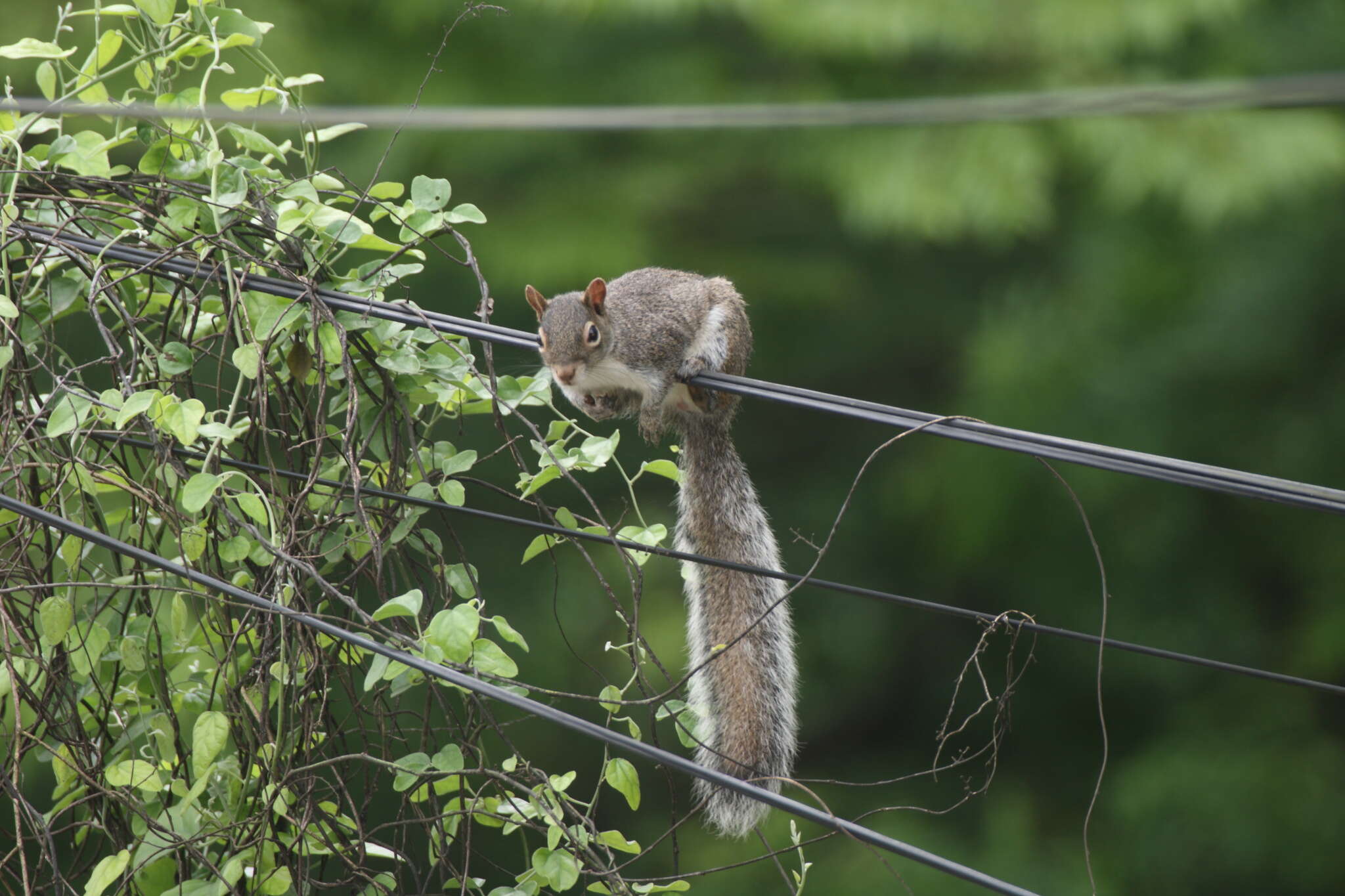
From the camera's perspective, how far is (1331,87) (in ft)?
2.40

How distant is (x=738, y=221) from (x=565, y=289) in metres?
0.74

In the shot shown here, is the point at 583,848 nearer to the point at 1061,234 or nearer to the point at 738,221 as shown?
the point at 738,221

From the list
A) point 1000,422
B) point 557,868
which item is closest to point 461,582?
point 557,868

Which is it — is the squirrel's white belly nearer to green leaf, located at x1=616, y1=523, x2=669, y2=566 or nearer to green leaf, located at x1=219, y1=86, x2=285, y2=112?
green leaf, located at x1=616, y1=523, x2=669, y2=566

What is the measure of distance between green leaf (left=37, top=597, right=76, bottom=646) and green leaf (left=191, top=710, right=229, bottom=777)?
6.5 inches

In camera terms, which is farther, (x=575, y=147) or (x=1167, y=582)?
(x=1167, y=582)

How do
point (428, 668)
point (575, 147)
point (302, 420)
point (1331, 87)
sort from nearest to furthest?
point (1331, 87) < point (428, 668) < point (302, 420) < point (575, 147)

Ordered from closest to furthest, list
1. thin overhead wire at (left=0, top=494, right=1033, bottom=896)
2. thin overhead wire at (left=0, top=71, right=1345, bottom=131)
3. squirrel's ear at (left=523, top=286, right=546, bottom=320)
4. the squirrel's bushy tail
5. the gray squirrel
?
thin overhead wire at (left=0, top=71, right=1345, bottom=131) → thin overhead wire at (left=0, top=494, right=1033, bottom=896) → the squirrel's bushy tail → the gray squirrel → squirrel's ear at (left=523, top=286, right=546, bottom=320)

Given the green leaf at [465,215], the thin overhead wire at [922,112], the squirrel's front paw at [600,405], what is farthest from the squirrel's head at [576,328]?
the thin overhead wire at [922,112]

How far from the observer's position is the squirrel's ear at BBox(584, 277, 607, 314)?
7.23 ft

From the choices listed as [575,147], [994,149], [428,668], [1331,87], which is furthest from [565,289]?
[1331,87]

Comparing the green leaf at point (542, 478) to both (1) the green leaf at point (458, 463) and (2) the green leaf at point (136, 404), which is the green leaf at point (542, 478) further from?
(2) the green leaf at point (136, 404)

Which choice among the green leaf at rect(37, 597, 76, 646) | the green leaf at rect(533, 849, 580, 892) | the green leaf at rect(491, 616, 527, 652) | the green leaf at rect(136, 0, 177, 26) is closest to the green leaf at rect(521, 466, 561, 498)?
the green leaf at rect(491, 616, 527, 652)

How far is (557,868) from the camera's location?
1378 mm
